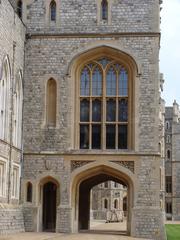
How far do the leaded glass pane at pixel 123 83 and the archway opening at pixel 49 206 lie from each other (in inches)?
230

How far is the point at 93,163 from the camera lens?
2920 cm

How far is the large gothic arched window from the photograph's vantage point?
29.8 m

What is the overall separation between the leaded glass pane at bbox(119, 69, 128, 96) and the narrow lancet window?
3170 millimetres

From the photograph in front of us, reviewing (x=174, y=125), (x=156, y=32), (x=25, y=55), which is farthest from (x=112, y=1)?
(x=174, y=125)

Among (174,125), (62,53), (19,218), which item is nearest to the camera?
(19,218)

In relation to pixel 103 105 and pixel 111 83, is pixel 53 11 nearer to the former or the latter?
pixel 111 83

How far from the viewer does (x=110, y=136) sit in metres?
29.8

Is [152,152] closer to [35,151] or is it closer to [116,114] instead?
[116,114]

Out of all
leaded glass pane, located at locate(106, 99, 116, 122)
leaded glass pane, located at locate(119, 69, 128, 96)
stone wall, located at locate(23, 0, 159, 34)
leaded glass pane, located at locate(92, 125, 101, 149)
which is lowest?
leaded glass pane, located at locate(92, 125, 101, 149)

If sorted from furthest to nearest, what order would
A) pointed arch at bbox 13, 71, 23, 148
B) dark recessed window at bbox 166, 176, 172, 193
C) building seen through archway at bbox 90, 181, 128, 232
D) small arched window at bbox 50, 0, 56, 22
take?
dark recessed window at bbox 166, 176, 172, 193 → building seen through archway at bbox 90, 181, 128, 232 → small arched window at bbox 50, 0, 56, 22 → pointed arch at bbox 13, 71, 23, 148

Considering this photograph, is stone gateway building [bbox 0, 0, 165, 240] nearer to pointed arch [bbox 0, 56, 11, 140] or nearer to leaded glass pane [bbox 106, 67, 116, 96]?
leaded glass pane [bbox 106, 67, 116, 96]

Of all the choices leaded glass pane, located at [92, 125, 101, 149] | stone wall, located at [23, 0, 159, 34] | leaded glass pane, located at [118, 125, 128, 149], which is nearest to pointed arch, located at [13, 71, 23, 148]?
stone wall, located at [23, 0, 159, 34]

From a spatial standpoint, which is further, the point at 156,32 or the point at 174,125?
the point at 174,125

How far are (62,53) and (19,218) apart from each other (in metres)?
8.08
